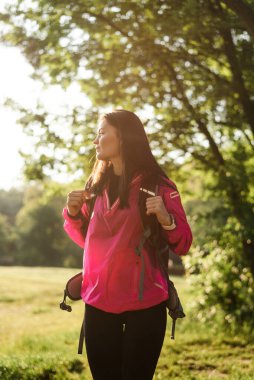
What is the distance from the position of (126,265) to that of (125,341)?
421 mm

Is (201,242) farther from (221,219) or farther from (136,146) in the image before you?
(136,146)

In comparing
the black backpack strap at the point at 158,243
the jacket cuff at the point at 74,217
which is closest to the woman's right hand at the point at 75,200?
the jacket cuff at the point at 74,217

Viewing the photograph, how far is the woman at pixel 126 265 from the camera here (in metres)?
2.87

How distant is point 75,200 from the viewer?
3.25m

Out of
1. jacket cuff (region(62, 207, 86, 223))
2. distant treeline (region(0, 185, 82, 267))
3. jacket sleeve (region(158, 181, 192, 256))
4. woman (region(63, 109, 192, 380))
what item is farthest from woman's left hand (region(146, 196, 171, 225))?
distant treeline (region(0, 185, 82, 267))

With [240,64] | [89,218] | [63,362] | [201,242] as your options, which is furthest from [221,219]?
[89,218]

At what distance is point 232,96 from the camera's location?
27.6 feet

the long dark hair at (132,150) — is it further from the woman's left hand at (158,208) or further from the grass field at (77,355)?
the grass field at (77,355)

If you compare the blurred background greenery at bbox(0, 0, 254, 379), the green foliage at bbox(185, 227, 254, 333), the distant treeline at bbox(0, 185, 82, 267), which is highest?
Answer: the blurred background greenery at bbox(0, 0, 254, 379)

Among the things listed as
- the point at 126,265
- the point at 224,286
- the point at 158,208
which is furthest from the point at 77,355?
the point at 158,208

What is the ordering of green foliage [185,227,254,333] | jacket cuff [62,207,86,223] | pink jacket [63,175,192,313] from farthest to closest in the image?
green foliage [185,227,254,333] < jacket cuff [62,207,86,223] < pink jacket [63,175,192,313]

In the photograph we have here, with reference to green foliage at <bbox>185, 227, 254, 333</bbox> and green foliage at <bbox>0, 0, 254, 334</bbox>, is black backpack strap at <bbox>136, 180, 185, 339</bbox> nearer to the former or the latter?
green foliage at <bbox>0, 0, 254, 334</bbox>

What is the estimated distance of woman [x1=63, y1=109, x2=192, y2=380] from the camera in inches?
113

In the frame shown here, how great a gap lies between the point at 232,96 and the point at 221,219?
8.50 feet
